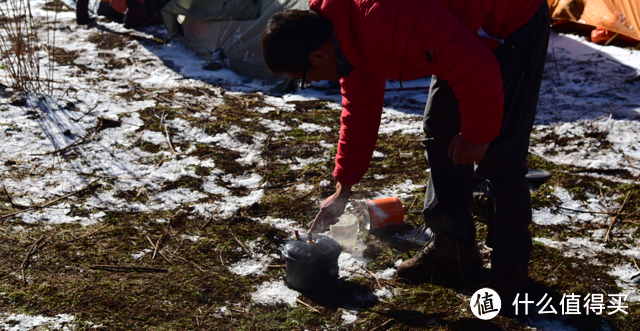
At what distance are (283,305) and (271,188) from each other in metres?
1.39

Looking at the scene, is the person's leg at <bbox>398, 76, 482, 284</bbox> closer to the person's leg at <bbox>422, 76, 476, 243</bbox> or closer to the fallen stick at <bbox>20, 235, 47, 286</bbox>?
the person's leg at <bbox>422, 76, 476, 243</bbox>

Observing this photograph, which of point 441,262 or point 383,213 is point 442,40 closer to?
point 441,262

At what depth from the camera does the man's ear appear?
1964 millimetres

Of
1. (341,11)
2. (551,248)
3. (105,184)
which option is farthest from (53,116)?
(551,248)

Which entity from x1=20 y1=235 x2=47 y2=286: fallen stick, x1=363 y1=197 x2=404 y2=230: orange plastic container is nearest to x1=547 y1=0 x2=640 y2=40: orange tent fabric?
x1=363 y1=197 x2=404 y2=230: orange plastic container

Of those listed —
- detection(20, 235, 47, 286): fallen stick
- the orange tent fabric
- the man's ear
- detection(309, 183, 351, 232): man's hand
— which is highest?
the orange tent fabric

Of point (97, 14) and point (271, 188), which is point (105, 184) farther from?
point (97, 14)

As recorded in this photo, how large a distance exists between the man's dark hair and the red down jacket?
6cm

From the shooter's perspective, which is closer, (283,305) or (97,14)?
(283,305)

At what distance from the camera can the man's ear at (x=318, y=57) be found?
6.44 ft

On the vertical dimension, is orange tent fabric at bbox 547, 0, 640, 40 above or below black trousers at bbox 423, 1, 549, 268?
above

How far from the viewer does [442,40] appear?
5.82ft

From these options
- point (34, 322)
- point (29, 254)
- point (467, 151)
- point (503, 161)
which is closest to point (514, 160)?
point (503, 161)

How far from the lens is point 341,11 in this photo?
1.93 meters
